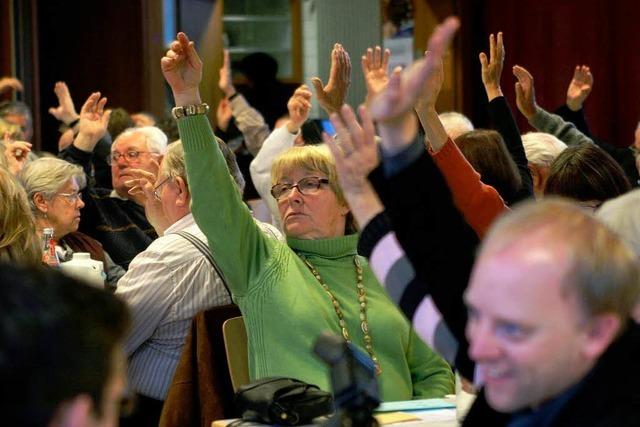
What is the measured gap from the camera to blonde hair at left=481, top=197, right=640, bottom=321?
1.50 m

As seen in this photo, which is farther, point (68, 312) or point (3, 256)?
point (3, 256)

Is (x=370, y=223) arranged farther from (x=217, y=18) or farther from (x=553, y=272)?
(x=217, y=18)

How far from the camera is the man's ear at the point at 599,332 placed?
151cm

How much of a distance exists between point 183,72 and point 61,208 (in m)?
1.52

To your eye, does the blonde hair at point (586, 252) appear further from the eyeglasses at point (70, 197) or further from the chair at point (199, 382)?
the eyeglasses at point (70, 197)

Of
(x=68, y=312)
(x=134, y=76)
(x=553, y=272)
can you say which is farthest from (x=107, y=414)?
(x=134, y=76)

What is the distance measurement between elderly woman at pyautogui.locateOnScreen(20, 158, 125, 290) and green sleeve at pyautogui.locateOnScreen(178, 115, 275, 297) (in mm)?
1429

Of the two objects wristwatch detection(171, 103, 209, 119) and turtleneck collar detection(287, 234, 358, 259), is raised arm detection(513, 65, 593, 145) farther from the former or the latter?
wristwatch detection(171, 103, 209, 119)

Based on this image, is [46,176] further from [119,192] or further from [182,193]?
[182,193]

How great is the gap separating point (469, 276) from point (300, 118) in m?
3.88

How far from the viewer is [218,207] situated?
3.18 m

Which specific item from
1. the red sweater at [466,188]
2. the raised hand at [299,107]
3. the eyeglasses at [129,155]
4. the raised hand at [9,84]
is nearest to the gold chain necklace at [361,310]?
the red sweater at [466,188]

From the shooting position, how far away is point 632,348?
156 centimetres

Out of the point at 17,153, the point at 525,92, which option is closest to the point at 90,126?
the point at 17,153
